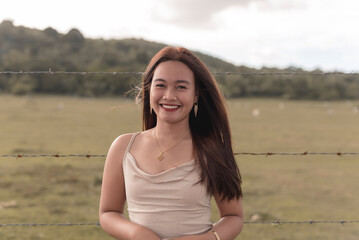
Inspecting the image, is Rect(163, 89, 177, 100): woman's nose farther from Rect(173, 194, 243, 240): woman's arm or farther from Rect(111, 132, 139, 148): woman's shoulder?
Rect(173, 194, 243, 240): woman's arm

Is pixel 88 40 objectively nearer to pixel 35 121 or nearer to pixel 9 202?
pixel 35 121

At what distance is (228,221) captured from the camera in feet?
6.19

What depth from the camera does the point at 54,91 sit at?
2063 inches

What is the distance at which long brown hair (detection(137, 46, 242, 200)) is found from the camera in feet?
6.12

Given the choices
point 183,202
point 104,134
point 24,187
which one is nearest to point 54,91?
point 104,134

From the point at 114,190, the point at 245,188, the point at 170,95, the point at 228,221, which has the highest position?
the point at 170,95

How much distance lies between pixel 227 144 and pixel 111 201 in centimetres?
65

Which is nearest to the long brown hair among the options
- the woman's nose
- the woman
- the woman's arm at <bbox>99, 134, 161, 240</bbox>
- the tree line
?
the woman

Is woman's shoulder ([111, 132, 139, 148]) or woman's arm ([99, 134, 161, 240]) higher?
woman's shoulder ([111, 132, 139, 148])

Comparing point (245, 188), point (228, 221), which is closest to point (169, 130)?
point (228, 221)

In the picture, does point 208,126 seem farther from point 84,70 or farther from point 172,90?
point 84,70

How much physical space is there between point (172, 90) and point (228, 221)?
0.69 meters

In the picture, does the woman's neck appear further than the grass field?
No

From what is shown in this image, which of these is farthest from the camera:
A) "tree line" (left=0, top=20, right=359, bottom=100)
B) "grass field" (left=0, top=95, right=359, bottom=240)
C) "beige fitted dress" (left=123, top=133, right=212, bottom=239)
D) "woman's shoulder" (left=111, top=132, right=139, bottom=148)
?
"tree line" (left=0, top=20, right=359, bottom=100)
